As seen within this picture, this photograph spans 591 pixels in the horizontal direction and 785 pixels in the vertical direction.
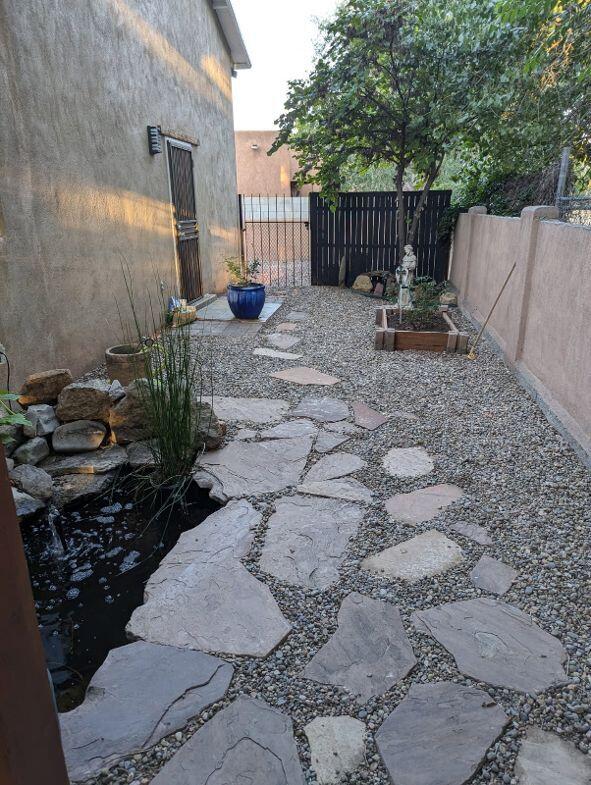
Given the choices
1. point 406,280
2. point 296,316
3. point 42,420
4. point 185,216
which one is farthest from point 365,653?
point 185,216

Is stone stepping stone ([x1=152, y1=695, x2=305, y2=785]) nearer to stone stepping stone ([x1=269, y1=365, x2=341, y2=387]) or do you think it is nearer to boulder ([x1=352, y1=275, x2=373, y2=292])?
stone stepping stone ([x1=269, y1=365, x2=341, y2=387])

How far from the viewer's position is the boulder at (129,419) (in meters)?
2.91

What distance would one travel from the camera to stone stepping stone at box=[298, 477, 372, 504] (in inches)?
99.7

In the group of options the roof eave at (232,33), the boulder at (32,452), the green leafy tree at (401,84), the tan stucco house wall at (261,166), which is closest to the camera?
the boulder at (32,452)

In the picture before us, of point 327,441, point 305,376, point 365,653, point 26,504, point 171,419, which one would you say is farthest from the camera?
point 305,376

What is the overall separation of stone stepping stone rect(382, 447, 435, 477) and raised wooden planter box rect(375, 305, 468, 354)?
6.91ft

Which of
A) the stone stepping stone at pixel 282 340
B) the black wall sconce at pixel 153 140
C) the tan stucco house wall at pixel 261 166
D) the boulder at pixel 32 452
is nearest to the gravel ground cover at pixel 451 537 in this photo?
the stone stepping stone at pixel 282 340

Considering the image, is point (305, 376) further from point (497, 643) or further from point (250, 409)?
point (497, 643)

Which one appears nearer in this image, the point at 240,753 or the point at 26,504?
the point at 240,753

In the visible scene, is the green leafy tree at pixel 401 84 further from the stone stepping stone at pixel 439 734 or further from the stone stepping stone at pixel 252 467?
the stone stepping stone at pixel 439 734

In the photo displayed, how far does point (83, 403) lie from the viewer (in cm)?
293

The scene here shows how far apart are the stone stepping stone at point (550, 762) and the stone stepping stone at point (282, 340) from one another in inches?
159

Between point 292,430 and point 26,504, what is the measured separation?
150cm

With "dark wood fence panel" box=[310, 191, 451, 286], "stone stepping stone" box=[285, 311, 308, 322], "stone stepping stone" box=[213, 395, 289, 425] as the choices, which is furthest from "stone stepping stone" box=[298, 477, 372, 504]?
"dark wood fence panel" box=[310, 191, 451, 286]
